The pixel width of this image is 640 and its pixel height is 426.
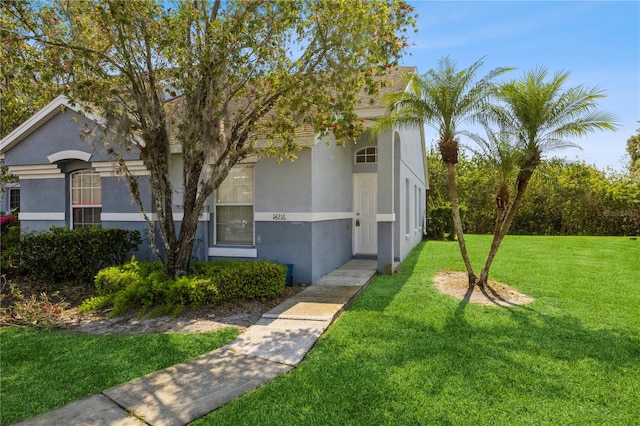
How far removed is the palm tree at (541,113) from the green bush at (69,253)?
337 inches

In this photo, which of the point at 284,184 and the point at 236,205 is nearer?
the point at 284,184

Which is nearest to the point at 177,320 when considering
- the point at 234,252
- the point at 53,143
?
the point at 234,252

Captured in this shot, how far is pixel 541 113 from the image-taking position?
303 inches

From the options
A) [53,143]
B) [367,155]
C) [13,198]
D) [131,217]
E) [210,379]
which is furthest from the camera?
[13,198]

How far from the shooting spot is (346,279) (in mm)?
8945

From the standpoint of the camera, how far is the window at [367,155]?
1214cm

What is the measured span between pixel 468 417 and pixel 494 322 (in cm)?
307

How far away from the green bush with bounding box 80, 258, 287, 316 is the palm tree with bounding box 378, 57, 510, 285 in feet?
13.1

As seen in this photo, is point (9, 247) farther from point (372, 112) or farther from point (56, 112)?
point (372, 112)

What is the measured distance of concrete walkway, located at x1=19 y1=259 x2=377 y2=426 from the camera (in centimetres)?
341

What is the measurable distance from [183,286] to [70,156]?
17.4 feet

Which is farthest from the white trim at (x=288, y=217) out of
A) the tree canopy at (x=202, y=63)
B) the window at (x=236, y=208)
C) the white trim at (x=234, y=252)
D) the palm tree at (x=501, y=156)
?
the palm tree at (x=501, y=156)

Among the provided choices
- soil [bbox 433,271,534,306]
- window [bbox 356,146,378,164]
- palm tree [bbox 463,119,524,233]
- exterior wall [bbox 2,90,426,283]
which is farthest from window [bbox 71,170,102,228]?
palm tree [bbox 463,119,524,233]

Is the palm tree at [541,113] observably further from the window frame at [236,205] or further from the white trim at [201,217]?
the white trim at [201,217]
